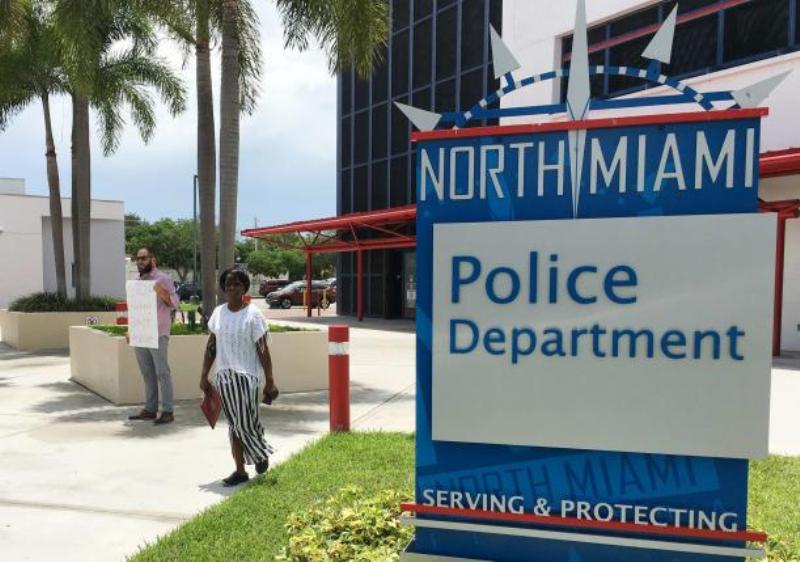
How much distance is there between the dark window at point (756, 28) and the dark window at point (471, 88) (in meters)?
7.39

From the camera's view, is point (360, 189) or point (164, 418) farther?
point (360, 189)

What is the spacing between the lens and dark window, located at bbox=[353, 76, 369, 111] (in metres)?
25.1

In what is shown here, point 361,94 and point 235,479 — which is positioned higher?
point 361,94

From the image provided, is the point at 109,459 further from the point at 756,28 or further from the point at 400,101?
the point at 400,101

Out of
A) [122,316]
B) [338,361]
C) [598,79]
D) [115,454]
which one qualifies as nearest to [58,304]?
[122,316]

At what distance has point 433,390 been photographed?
245 cm

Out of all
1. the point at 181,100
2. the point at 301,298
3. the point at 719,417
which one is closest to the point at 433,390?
the point at 719,417

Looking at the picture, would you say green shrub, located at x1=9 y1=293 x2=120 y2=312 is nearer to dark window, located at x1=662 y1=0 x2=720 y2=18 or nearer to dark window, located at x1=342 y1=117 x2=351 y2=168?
dark window, located at x1=342 y1=117 x2=351 y2=168

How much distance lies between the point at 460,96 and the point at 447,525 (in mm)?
19517

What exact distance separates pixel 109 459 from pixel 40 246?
31.0 metres

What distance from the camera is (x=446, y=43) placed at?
2127 centimetres

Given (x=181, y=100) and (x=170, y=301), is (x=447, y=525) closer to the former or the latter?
(x=170, y=301)

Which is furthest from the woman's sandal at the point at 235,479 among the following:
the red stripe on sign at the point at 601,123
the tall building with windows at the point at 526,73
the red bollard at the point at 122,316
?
the red bollard at the point at 122,316

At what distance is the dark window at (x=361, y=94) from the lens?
25.1 metres
